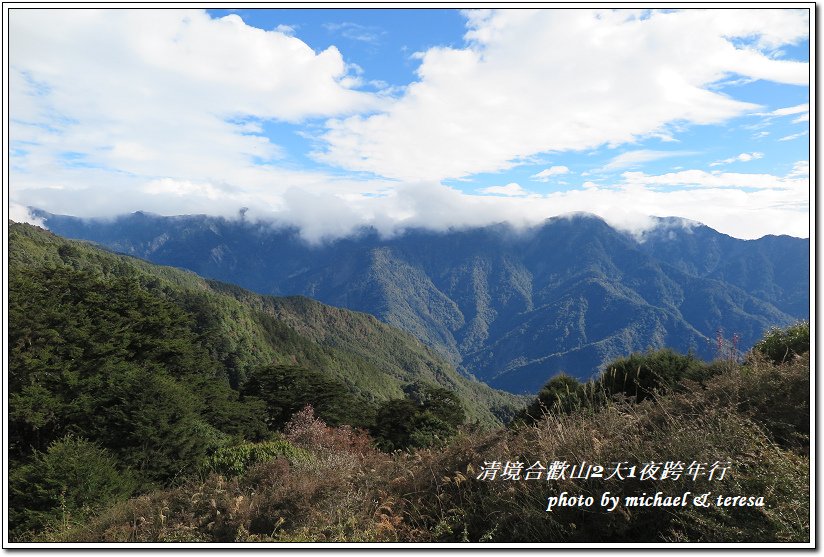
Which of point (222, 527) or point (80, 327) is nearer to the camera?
point (222, 527)

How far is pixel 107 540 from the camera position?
5773mm

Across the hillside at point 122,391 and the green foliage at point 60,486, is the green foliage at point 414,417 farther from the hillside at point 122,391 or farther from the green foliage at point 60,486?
the green foliage at point 60,486

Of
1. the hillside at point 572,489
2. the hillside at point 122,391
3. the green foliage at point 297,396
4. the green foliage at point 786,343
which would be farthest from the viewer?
the green foliage at point 297,396

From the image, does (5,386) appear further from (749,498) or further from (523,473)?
(749,498)

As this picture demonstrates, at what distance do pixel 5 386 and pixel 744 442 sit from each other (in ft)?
28.3

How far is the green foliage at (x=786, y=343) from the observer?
10.1m

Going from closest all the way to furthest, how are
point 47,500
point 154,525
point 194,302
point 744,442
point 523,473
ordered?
point 744,442, point 523,473, point 154,525, point 47,500, point 194,302

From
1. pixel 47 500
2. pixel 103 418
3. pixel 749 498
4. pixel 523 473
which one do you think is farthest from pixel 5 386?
pixel 103 418

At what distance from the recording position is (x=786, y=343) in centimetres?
1099

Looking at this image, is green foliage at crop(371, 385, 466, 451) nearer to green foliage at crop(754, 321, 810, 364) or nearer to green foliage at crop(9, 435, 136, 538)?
green foliage at crop(9, 435, 136, 538)

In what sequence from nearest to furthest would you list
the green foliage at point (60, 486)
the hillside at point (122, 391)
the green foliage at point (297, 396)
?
1. the green foliage at point (60, 486)
2. the hillside at point (122, 391)
3. the green foliage at point (297, 396)

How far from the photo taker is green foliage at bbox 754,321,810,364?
10117mm

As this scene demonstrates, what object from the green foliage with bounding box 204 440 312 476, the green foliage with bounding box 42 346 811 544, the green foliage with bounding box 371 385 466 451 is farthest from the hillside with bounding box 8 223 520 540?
the green foliage with bounding box 42 346 811 544

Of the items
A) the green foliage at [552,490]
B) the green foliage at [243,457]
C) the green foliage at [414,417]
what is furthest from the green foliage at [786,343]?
the green foliage at [414,417]
